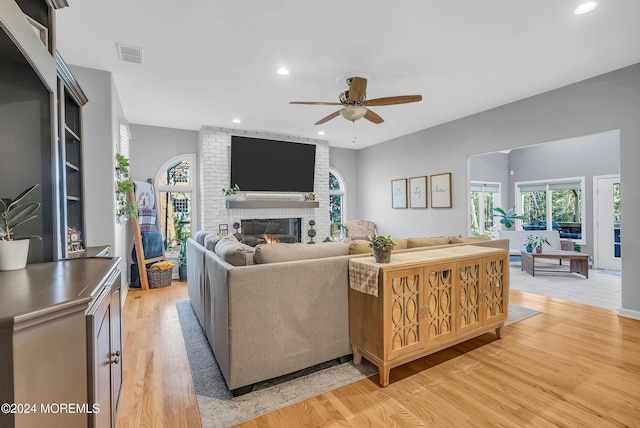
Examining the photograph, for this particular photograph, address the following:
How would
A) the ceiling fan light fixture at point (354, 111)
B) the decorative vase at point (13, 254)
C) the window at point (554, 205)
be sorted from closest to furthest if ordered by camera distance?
the decorative vase at point (13, 254), the ceiling fan light fixture at point (354, 111), the window at point (554, 205)

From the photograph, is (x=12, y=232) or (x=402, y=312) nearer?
(x=12, y=232)

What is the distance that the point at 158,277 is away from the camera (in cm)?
472

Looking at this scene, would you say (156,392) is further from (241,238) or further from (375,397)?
(241,238)

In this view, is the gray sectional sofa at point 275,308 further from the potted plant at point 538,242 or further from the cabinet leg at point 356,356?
the potted plant at point 538,242

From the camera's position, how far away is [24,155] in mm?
1464

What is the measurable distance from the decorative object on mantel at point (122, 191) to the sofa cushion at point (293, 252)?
266 centimetres

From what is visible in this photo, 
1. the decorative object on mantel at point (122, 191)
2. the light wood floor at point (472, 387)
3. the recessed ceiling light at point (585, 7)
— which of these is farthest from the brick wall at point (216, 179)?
the recessed ceiling light at point (585, 7)

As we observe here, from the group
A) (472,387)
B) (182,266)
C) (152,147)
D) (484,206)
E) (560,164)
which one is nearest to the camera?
(472,387)

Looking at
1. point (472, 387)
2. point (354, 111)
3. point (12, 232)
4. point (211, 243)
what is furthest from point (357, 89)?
point (12, 232)

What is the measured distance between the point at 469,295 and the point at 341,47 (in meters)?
2.53

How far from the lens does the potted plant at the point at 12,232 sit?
1.31 meters

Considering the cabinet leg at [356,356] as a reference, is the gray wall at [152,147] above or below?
above

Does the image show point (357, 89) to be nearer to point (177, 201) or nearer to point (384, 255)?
point (384, 255)

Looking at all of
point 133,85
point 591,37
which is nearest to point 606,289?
point 591,37
